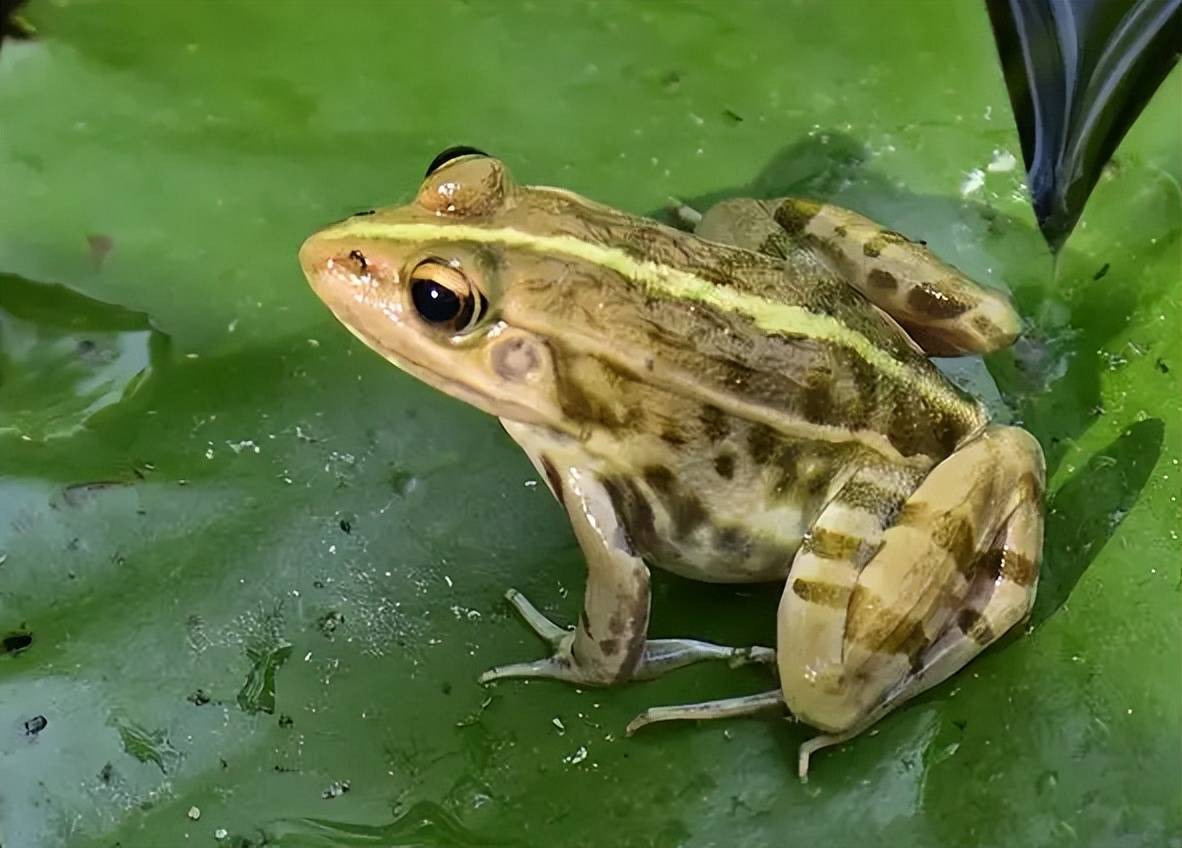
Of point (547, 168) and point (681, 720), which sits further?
point (547, 168)

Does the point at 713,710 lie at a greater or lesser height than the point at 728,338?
lesser

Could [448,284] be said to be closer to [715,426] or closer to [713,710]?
[715,426]

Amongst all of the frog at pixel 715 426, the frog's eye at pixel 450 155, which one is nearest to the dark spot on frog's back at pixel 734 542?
the frog at pixel 715 426

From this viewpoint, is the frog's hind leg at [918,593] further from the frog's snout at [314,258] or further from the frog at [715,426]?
the frog's snout at [314,258]

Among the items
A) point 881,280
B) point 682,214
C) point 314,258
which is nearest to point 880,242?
point 881,280

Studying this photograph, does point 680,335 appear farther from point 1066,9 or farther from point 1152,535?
point 1066,9

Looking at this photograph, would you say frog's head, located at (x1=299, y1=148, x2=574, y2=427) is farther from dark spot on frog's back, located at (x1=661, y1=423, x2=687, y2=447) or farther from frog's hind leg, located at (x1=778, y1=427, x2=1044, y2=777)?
frog's hind leg, located at (x1=778, y1=427, x2=1044, y2=777)

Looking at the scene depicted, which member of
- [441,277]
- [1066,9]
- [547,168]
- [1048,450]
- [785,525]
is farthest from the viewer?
[1066,9]

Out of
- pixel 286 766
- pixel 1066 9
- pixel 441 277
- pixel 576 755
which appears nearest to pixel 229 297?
pixel 441 277

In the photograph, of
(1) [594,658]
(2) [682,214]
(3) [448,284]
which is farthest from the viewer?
(2) [682,214]
